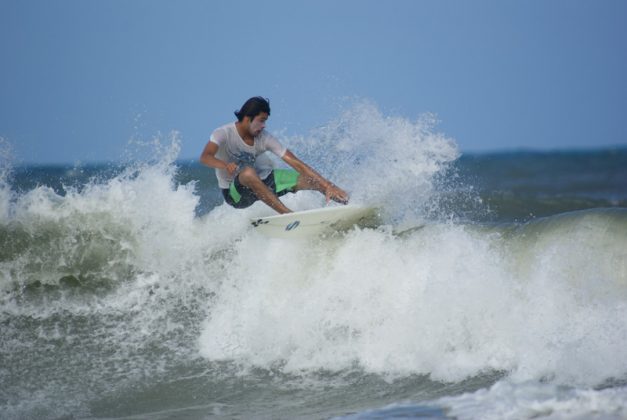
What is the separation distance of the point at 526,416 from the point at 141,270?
556 cm

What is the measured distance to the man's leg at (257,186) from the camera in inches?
276

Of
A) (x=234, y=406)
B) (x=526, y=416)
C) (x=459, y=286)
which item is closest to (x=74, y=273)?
(x=234, y=406)

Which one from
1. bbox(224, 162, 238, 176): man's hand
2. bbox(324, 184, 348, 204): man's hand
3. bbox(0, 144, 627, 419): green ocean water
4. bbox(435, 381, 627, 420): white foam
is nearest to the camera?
bbox(435, 381, 627, 420): white foam

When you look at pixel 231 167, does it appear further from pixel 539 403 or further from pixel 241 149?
pixel 539 403

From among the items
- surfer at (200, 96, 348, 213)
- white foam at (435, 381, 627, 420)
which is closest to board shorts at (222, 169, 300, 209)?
surfer at (200, 96, 348, 213)

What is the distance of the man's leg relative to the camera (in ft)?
23.0

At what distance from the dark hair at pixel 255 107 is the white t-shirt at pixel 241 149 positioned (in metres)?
0.27

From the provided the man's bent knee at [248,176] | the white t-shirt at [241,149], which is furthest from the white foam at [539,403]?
the white t-shirt at [241,149]

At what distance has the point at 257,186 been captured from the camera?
7043mm

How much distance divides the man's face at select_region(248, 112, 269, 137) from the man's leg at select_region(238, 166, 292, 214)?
0.35 meters

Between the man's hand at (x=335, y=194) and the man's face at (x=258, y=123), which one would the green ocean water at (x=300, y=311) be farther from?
the man's face at (x=258, y=123)

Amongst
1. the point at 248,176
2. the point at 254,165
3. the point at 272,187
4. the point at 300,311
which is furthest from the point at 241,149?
the point at 300,311

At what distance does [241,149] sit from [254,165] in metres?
0.25

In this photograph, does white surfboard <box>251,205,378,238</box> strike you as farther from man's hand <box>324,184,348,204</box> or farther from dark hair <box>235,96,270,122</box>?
dark hair <box>235,96,270,122</box>
